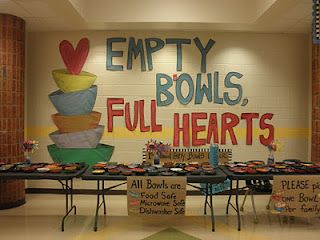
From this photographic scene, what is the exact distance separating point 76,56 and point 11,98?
1.35 meters

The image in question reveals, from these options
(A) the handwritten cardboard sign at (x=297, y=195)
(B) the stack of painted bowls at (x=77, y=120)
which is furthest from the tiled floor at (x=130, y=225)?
(B) the stack of painted bowls at (x=77, y=120)

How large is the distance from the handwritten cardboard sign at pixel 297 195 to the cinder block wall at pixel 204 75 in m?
1.88

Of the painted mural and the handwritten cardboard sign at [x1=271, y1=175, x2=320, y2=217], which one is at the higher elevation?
the painted mural

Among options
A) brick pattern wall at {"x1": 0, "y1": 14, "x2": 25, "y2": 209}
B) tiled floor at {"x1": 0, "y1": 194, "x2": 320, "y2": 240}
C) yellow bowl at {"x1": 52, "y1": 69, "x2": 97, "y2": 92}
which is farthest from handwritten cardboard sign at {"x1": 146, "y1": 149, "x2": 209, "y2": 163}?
brick pattern wall at {"x1": 0, "y1": 14, "x2": 25, "y2": 209}

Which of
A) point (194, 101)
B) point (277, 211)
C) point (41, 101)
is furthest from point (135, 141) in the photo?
point (277, 211)

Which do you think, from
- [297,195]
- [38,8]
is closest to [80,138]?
[38,8]

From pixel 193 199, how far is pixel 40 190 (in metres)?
2.58

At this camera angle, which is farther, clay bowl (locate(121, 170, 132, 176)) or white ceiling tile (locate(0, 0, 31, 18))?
white ceiling tile (locate(0, 0, 31, 18))

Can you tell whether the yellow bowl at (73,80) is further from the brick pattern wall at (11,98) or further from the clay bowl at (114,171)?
the clay bowl at (114,171)

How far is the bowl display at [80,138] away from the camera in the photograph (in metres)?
5.93

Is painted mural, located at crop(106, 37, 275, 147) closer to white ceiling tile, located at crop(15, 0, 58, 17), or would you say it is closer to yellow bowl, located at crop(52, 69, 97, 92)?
yellow bowl, located at crop(52, 69, 97, 92)

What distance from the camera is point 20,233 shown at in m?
4.13

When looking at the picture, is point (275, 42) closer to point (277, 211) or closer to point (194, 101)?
point (194, 101)

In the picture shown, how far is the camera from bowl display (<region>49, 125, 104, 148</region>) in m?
5.93
